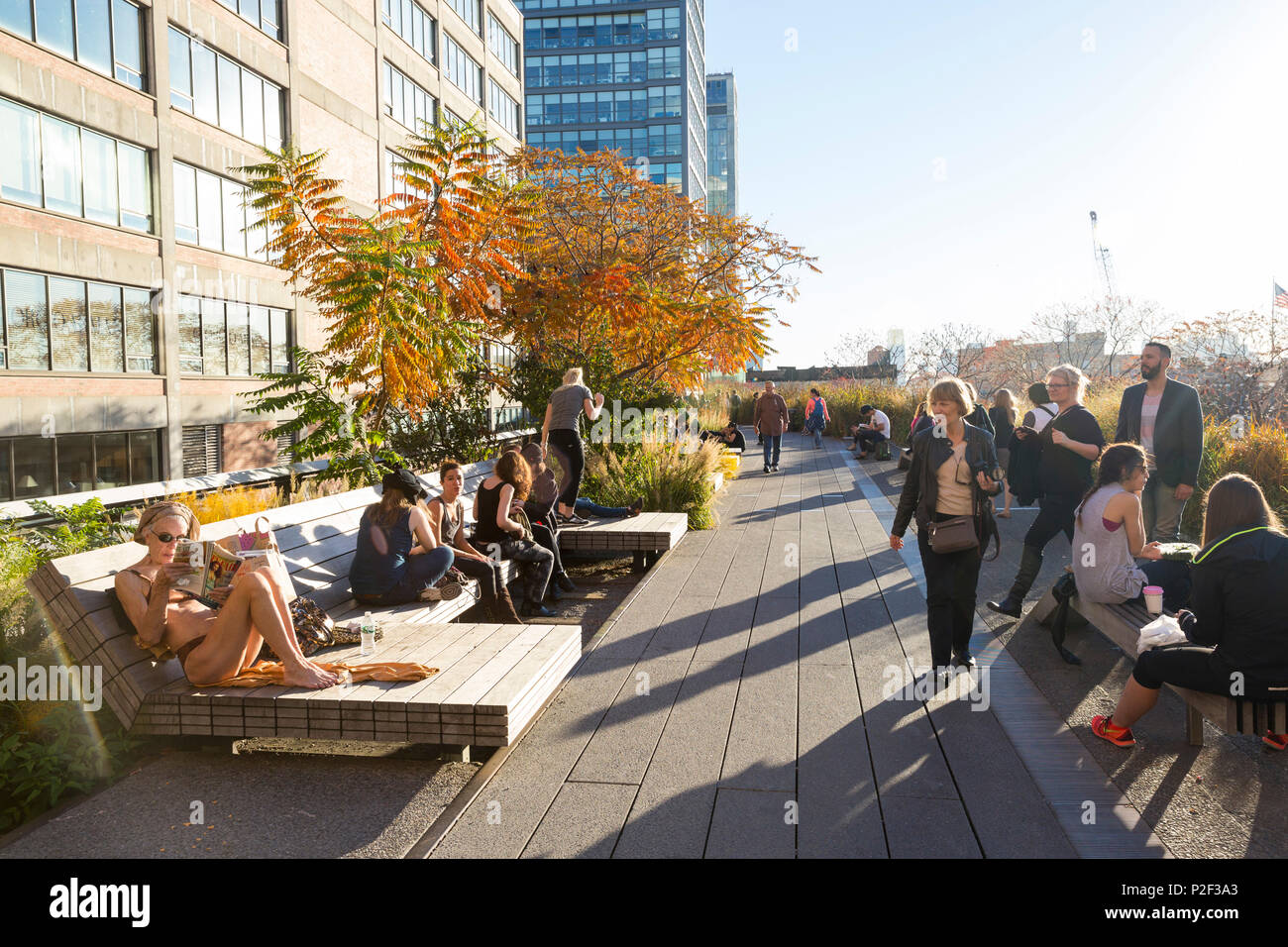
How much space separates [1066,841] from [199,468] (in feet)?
85.0

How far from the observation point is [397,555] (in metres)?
6.14

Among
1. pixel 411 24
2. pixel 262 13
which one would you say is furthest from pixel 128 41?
pixel 411 24

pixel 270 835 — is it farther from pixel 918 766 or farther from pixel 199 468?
pixel 199 468

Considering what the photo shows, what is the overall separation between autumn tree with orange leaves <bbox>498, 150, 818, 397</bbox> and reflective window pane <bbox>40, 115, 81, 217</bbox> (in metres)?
12.1

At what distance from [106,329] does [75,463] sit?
3.33 metres

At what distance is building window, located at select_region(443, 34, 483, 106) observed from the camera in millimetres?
40219

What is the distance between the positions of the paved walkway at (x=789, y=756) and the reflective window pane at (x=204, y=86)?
24.0m

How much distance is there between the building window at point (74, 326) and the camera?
1992 centimetres

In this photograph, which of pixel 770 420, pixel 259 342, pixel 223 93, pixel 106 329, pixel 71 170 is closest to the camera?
pixel 770 420

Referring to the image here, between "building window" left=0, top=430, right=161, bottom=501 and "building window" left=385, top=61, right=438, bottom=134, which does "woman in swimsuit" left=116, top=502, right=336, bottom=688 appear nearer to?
"building window" left=0, top=430, right=161, bottom=501

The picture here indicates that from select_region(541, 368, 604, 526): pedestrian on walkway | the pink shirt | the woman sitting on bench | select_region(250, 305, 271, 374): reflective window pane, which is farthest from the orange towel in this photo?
select_region(250, 305, 271, 374): reflective window pane

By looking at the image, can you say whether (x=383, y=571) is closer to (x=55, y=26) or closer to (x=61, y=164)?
(x=61, y=164)

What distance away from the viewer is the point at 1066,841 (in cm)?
348
